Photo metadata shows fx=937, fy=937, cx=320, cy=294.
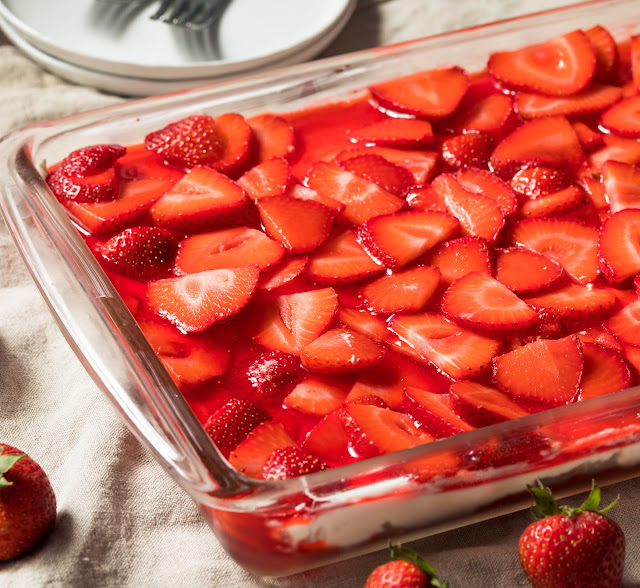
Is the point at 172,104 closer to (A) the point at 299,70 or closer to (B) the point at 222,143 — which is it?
(B) the point at 222,143

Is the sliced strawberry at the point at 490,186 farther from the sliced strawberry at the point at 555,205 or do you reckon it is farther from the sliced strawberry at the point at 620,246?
the sliced strawberry at the point at 620,246

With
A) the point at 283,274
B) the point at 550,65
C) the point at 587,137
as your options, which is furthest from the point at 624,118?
the point at 283,274

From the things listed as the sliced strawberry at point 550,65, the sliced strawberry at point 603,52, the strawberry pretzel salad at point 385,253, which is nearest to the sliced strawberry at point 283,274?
the strawberry pretzel salad at point 385,253

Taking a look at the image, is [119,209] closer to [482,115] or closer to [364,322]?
[364,322]

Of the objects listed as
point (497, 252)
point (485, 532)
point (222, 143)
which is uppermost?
point (222, 143)

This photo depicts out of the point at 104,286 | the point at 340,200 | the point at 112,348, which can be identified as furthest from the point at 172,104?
the point at 112,348
